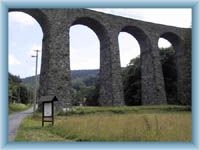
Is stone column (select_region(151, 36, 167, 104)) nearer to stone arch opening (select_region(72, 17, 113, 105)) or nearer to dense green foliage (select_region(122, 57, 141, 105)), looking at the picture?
stone arch opening (select_region(72, 17, 113, 105))

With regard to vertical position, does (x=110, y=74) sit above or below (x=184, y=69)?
below

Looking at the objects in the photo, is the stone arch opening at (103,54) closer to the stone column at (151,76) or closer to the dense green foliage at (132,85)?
the stone column at (151,76)

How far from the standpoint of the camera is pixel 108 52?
35.6 meters

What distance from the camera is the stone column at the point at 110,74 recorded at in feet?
114

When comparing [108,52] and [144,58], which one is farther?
[144,58]

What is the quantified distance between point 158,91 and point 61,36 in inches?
464

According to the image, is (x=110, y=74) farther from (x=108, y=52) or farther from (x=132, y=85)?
(x=132, y=85)

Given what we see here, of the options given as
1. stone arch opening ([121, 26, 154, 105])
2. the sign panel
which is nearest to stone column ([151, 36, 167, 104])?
stone arch opening ([121, 26, 154, 105])

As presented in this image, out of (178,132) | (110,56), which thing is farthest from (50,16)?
(178,132)

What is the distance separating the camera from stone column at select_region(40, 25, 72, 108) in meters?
30.9

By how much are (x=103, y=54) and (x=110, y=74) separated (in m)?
2.25

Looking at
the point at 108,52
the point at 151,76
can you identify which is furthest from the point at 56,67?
the point at 151,76

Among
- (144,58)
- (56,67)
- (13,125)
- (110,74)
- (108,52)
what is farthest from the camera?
(144,58)
